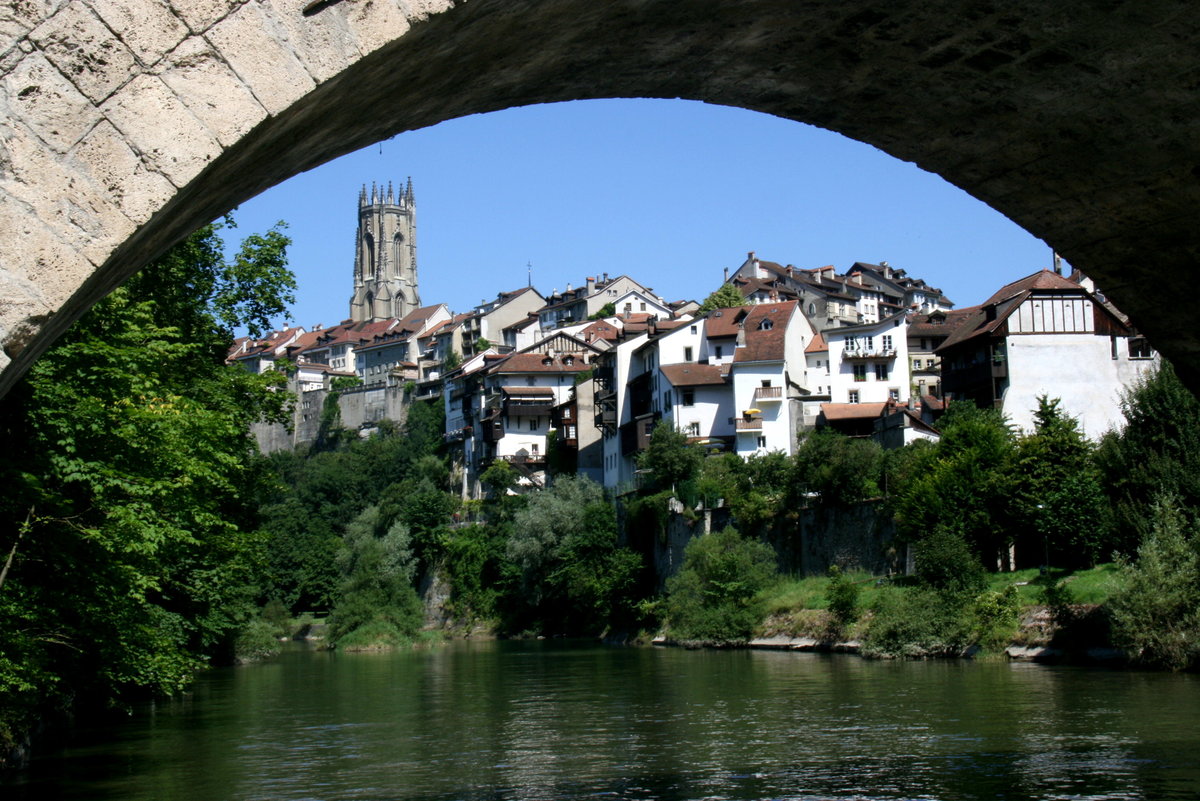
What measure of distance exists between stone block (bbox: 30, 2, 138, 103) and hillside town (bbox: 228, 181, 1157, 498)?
2085 centimetres

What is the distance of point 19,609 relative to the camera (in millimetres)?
12797

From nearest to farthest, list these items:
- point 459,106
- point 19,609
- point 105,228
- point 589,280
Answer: point 105,228 → point 459,106 → point 19,609 → point 589,280

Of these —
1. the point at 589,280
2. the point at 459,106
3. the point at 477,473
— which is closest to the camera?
the point at 459,106

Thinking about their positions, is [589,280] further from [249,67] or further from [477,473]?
[249,67]

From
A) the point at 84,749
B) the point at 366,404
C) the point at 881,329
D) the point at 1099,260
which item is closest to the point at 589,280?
the point at 366,404

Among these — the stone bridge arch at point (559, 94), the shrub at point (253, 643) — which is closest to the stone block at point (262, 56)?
the stone bridge arch at point (559, 94)

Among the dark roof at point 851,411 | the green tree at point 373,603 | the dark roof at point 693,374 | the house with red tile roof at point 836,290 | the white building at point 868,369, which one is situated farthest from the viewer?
the house with red tile roof at point 836,290

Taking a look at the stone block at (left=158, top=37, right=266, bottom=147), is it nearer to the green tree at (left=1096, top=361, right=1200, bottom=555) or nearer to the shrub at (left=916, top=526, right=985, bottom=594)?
the green tree at (left=1096, top=361, right=1200, bottom=555)

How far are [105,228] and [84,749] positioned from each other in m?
16.8

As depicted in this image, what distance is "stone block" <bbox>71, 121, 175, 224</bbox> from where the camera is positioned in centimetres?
297

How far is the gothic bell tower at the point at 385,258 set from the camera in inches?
6063

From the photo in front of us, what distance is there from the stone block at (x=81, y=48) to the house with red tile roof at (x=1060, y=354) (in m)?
43.2

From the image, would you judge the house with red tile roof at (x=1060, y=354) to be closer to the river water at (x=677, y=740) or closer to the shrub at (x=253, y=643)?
the river water at (x=677, y=740)

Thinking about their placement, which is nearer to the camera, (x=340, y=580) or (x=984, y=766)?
(x=984, y=766)
